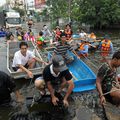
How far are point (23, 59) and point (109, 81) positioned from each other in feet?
12.2

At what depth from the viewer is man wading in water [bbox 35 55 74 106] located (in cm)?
505

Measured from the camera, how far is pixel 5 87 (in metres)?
5.83

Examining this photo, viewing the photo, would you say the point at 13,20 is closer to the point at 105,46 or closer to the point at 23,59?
the point at 105,46

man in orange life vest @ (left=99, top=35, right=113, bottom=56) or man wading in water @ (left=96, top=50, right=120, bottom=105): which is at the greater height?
man wading in water @ (left=96, top=50, right=120, bottom=105)

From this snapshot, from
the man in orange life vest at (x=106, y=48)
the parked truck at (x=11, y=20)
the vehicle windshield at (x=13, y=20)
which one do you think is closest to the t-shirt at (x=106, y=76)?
the man in orange life vest at (x=106, y=48)

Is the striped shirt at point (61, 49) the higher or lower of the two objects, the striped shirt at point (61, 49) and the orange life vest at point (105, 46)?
the higher

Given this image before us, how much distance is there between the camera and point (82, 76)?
9.11m

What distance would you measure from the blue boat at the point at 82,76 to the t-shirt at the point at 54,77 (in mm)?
1781

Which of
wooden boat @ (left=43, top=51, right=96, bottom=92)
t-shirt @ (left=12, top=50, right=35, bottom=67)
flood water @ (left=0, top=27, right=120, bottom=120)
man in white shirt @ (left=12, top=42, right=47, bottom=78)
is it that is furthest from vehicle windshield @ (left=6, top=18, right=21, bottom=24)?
flood water @ (left=0, top=27, right=120, bottom=120)

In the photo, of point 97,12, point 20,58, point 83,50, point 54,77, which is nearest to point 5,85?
point 54,77

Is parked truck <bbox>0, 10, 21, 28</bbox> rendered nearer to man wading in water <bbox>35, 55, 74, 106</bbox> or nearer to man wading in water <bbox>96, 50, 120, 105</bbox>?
man wading in water <bbox>35, 55, 74, 106</bbox>

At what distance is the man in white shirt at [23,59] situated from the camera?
304 inches

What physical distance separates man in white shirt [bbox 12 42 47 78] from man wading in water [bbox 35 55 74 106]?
76.9 inches

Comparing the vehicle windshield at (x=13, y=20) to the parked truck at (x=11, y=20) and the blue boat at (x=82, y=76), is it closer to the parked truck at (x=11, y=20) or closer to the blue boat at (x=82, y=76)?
the parked truck at (x=11, y=20)
